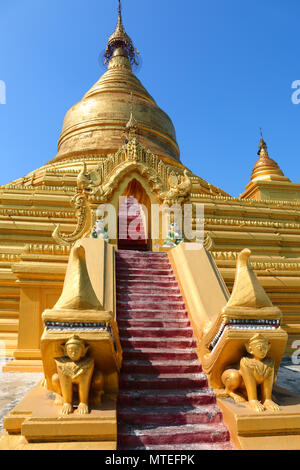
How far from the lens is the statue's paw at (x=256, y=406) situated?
11.7 ft

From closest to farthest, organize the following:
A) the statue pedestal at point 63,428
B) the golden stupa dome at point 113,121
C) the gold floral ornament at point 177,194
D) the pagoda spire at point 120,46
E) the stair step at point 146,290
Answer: the statue pedestal at point 63,428, the stair step at point 146,290, the gold floral ornament at point 177,194, the golden stupa dome at point 113,121, the pagoda spire at point 120,46

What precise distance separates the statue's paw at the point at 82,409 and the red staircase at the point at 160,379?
458 millimetres

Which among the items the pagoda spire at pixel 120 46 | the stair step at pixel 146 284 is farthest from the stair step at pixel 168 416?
the pagoda spire at pixel 120 46

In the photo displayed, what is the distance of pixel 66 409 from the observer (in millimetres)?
3451

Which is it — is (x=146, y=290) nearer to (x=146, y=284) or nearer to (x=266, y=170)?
(x=146, y=284)

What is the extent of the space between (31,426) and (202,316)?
111 inches

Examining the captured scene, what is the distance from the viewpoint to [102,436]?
10.8 ft

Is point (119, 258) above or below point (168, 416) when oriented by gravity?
above

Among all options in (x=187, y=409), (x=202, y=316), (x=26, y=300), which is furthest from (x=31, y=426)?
(x=26, y=300)

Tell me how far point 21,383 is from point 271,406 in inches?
155

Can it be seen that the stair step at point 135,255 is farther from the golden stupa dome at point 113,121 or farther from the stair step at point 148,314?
the golden stupa dome at point 113,121

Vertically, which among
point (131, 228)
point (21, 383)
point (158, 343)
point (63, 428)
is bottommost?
point (21, 383)

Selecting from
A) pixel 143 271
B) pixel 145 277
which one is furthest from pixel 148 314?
pixel 143 271
